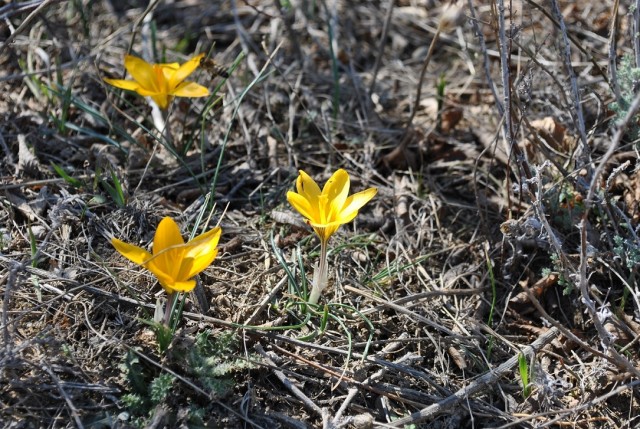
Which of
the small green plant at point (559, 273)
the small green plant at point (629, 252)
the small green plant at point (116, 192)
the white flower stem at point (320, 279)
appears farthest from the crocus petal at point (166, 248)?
the small green plant at point (629, 252)

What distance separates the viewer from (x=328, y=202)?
8.43 feet

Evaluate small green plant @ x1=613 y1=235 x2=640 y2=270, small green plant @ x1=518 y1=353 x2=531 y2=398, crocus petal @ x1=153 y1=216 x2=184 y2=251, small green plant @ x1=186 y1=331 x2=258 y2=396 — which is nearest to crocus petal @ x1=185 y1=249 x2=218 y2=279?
crocus petal @ x1=153 y1=216 x2=184 y2=251

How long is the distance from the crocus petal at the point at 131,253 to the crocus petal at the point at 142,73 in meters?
0.96

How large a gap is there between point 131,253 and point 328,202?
0.74 metres

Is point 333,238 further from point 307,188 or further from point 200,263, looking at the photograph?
point 200,263

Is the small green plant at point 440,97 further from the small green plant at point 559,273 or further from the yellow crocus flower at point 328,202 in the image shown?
the yellow crocus flower at point 328,202

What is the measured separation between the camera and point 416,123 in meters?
3.82

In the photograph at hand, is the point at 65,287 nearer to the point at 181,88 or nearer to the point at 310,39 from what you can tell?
the point at 181,88

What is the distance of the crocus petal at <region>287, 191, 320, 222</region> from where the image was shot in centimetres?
240

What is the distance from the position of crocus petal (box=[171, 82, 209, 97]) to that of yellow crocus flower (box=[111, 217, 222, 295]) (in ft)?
2.68

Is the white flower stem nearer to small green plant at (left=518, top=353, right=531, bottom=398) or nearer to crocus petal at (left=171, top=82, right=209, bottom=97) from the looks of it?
small green plant at (left=518, top=353, right=531, bottom=398)

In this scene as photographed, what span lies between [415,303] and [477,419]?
54cm

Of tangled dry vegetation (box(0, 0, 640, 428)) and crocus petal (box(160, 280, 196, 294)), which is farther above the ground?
crocus petal (box(160, 280, 196, 294))

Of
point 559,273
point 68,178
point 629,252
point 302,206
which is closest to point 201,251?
point 302,206
